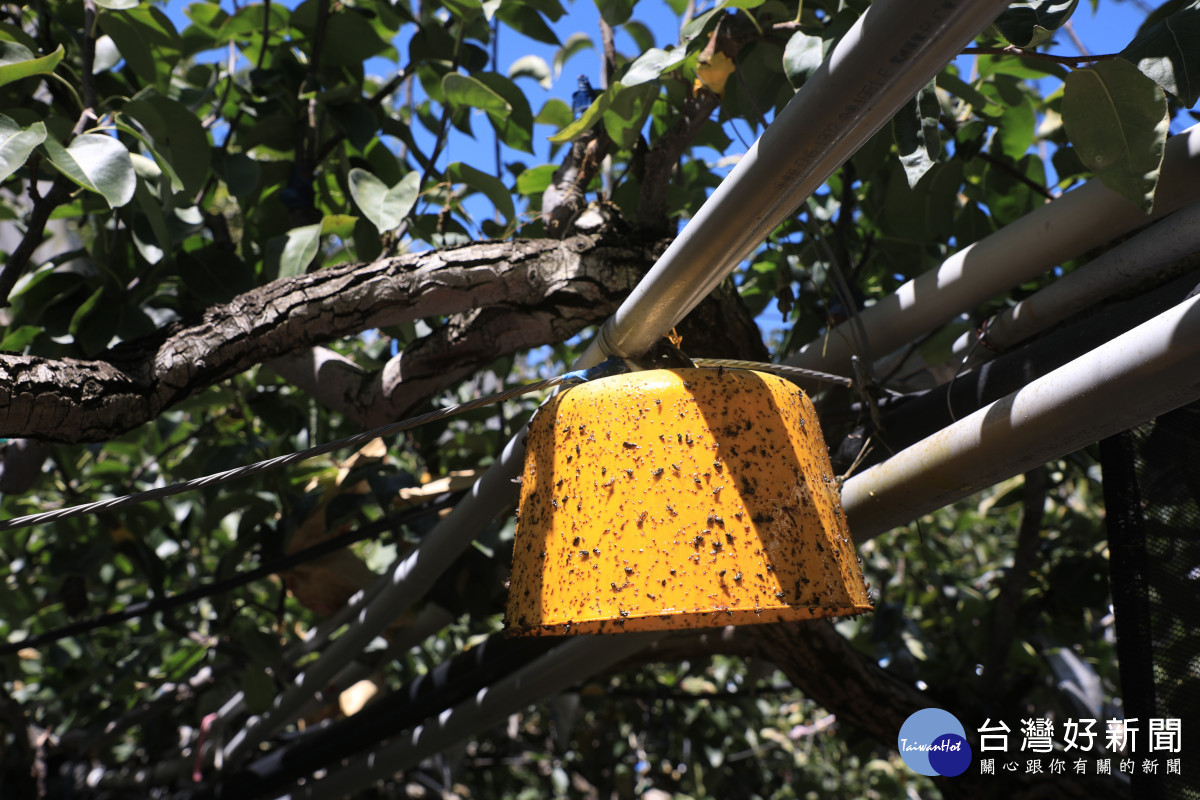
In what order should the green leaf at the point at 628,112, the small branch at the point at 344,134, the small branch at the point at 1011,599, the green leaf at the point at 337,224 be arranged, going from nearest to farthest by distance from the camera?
the green leaf at the point at 628,112, the green leaf at the point at 337,224, the small branch at the point at 344,134, the small branch at the point at 1011,599

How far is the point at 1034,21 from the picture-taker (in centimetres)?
65

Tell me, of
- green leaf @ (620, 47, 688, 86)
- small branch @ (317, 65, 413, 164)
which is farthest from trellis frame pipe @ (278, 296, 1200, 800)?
small branch @ (317, 65, 413, 164)

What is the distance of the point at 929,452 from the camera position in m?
0.74

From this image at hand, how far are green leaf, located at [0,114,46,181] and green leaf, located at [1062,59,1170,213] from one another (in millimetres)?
869

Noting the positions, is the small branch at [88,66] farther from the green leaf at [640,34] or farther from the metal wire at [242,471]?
the green leaf at [640,34]

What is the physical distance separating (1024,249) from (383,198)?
72 centimetres

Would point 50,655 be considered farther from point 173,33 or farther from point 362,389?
point 173,33

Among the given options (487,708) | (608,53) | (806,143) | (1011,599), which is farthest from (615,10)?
(1011,599)

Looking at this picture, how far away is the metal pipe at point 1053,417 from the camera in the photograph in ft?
1.82

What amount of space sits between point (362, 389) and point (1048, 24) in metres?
0.94

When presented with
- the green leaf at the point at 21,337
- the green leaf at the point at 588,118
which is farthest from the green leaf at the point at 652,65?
the green leaf at the point at 21,337

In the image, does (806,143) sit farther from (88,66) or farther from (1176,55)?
(88,66)

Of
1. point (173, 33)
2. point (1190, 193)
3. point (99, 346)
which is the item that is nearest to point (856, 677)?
point (1190, 193)

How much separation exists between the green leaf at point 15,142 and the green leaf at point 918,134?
77cm
